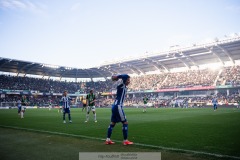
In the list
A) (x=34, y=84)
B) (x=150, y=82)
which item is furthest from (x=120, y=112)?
(x=34, y=84)

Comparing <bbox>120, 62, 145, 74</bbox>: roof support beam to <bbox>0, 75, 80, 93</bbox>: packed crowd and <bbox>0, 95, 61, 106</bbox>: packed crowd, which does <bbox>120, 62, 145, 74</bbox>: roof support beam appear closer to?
<bbox>0, 75, 80, 93</bbox>: packed crowd

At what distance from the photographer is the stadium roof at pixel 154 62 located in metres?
47.3

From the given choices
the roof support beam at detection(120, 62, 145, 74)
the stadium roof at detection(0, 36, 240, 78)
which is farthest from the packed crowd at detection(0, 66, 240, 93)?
the stadium roof at detection(0, 36, 240, 78)

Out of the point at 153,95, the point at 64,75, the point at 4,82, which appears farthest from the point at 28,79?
the point at 153,95

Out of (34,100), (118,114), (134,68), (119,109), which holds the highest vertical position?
(134,68)

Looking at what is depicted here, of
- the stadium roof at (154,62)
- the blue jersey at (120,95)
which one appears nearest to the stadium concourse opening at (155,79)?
the stadium roof at (154,62)

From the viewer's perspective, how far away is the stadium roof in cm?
4731

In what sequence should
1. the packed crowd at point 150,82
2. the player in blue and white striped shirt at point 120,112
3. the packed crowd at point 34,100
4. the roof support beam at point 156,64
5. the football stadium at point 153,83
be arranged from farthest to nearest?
1. the packed crowd at point 34,100
2. the roof support beam at point 156,64
3. the packed crowd at point 150,82
4. the football stadium at point 153,83
5. the player in blue and white striped shirt at point 120,112

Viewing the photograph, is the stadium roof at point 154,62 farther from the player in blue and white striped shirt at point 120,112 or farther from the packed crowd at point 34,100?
the player in blue and white striped shirt at point 120,112

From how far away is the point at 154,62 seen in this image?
6056 centimetres

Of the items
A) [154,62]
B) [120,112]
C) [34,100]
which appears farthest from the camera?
[34,100]

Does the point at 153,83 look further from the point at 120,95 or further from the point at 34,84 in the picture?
the point at 120,95

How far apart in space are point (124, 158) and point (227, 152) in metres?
2.90

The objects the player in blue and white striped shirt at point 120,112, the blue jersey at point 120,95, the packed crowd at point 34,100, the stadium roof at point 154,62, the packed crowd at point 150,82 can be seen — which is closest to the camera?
the player in blue and white striped shirt at point 120,112
